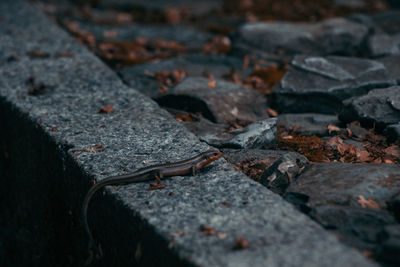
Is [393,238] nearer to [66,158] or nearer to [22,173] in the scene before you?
[66,158]

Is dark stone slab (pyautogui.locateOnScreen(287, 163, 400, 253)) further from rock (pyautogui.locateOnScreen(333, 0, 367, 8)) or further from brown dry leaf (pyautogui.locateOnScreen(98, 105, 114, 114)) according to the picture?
rock (pyautogui.locateOnScreen(333, 0, 367, 8))

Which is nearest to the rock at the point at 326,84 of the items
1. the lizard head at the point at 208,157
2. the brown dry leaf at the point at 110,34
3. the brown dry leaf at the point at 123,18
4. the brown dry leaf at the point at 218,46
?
the lizard head at the point at 208,157

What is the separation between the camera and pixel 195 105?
15.6 ft

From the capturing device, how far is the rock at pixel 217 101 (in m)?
4.67

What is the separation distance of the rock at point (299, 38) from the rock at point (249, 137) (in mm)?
2479

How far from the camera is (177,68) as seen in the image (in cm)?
582

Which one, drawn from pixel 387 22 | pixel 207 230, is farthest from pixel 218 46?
pixel 207 230

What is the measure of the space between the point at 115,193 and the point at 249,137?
4.59 ft

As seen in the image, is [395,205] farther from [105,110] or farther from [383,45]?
[383,45]

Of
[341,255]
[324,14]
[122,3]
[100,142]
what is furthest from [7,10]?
[341,255]

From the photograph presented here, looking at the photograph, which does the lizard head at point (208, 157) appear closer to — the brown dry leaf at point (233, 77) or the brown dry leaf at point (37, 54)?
the brown dry leaf at point (233, 77)

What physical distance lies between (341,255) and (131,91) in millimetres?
3020

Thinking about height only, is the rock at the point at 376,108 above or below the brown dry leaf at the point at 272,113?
above

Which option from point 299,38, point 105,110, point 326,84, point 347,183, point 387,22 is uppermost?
point 387,22
